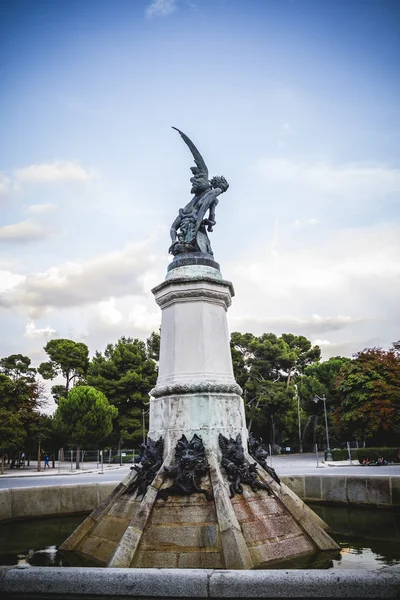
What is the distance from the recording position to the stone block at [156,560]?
6.00 m

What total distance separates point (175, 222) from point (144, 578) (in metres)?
7.07

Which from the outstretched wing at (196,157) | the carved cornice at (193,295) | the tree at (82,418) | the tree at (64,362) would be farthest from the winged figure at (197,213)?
the tree at (64,362)

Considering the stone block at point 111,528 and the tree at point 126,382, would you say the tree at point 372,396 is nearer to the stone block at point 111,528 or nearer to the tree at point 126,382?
the tree at point 126,382

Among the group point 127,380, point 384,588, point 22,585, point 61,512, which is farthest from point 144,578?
point 127,380

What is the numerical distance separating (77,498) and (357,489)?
6.90m

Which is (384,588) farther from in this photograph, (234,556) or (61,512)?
(61,512)

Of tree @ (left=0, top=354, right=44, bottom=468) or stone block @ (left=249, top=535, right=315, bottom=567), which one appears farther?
tree @ (left=0, top=354, right=44, bottom=468)

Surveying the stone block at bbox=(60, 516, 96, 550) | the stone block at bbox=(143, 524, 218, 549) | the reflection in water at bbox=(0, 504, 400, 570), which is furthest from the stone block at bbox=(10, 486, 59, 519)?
the stone block at bbox=(143, 524, 218, 549)

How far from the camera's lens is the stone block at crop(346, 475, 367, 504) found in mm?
10805

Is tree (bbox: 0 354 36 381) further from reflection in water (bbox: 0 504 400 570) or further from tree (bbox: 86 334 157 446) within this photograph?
reflection in water (bbox: 0 504 400 570)

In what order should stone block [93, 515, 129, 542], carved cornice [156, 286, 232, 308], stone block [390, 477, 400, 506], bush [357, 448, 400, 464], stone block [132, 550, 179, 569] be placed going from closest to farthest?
1. stone block [132, 550, 179, 569]
2. stone block [93, 515, 129, 542]
3. carved cornice [156, 286, 232, 308]
4. stone block [390, 477, 400, 506]
5. bush [357, 448, 400, 464]

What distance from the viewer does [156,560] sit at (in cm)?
607

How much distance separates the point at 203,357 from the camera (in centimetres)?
814

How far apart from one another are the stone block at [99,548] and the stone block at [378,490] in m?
6.68
